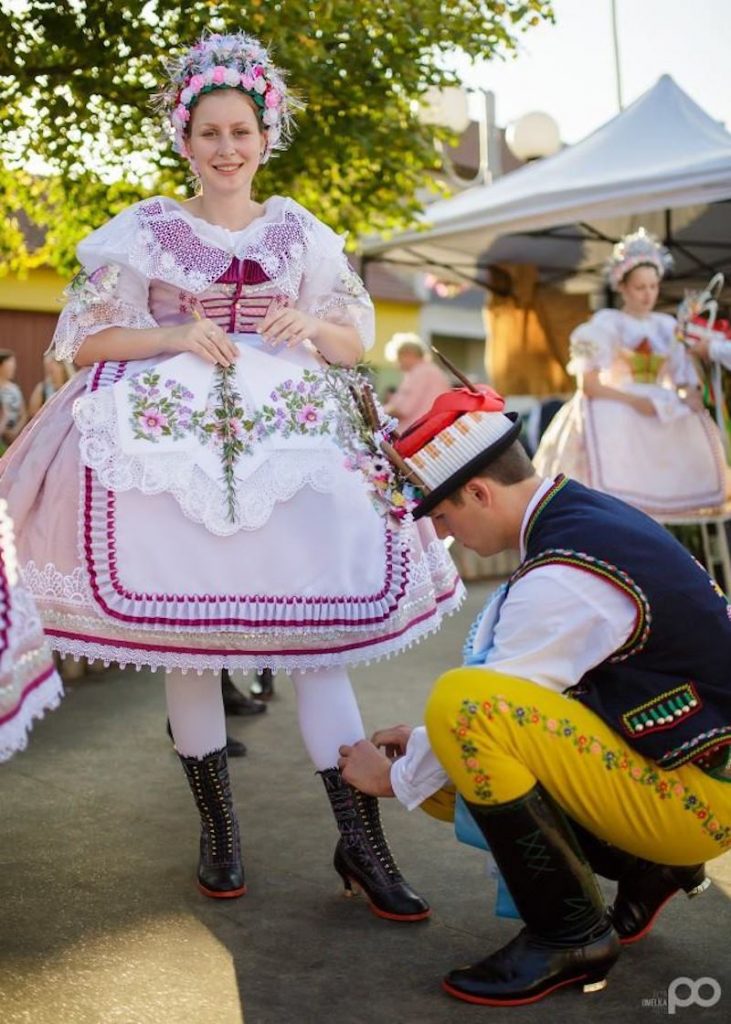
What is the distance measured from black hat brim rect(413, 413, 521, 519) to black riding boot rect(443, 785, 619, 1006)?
48 centimetres

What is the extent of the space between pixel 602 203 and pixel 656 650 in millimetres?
5042

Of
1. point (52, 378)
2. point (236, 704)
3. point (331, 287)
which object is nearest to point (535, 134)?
point (52, 378)

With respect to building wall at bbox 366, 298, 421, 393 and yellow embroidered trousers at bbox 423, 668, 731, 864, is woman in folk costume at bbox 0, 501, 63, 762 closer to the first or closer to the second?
yellow embroidered trousers at bbox 423, 668, 731, 864

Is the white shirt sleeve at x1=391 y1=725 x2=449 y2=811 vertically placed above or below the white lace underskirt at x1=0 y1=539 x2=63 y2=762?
below

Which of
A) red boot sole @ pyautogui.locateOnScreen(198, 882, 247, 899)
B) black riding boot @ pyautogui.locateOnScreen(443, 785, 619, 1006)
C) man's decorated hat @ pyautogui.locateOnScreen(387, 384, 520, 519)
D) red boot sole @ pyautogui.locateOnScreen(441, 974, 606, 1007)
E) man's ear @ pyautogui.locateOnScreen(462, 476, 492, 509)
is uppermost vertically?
man's decorated hat @ pyautogui.locateOnScreen(387, 384, 520, 519)

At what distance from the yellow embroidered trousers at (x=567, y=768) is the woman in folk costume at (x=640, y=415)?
350 cm

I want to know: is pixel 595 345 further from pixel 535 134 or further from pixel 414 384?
pixel 535 134

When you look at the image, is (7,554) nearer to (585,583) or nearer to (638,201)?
(585,583)

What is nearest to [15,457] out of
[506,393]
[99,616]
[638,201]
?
[99,616]

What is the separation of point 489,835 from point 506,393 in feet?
23.2

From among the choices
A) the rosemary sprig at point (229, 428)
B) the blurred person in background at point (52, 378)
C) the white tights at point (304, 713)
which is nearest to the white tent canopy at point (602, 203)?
the blurred person in background at point (52, 378)

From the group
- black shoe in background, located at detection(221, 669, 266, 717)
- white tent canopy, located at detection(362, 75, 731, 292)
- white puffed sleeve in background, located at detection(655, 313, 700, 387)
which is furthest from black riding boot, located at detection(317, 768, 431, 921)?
white tent canopy, located at detection(362, 75, 731, 292)

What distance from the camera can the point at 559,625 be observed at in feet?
6.16

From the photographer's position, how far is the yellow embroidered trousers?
6.20ft
